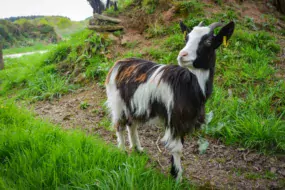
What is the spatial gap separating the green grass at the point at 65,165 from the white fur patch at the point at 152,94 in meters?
0.55

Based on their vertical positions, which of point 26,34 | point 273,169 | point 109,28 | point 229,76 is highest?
point 26,34

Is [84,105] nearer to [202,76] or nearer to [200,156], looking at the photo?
[200,156]

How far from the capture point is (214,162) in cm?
285

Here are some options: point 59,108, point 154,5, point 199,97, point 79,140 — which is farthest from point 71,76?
point 199,97

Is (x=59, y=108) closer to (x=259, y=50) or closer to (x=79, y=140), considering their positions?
(x=79, y=140)

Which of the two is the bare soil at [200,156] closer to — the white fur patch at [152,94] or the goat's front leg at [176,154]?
the goat's front leg at [176,154]

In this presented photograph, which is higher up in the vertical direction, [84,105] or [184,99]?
[184,99]

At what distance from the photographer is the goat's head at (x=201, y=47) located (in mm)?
2094

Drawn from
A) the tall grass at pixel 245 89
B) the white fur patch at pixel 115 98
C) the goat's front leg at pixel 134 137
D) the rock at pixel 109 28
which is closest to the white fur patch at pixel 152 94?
the white fur patch at pixel 115 98

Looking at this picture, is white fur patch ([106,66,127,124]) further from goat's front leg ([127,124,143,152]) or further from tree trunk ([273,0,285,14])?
tree trunk ([273,0,285,14])

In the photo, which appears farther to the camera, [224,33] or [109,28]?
[109,28]

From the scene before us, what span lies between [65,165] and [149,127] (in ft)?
5.98

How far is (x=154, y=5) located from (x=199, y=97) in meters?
4.48

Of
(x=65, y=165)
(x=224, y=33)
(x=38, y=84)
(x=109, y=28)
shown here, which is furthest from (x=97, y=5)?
(x=65, y=165)
